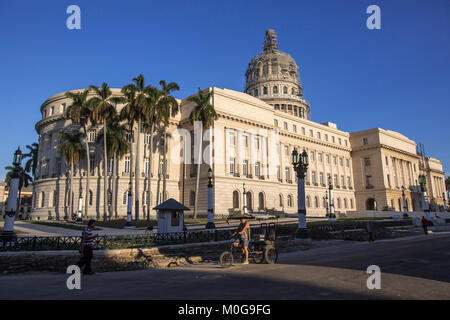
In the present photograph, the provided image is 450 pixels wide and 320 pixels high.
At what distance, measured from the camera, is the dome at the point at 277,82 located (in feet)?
277

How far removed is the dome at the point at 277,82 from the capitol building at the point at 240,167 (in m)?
15.1

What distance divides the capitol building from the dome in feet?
49.7

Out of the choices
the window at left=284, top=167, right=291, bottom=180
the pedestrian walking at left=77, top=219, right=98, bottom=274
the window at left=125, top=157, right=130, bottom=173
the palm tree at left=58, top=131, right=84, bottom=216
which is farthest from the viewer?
the window at left=284, top=167, right=291, bottom=180

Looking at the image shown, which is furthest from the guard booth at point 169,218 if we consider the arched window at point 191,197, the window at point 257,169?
the window at point 257,169

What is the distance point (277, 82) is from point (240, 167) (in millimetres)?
45484

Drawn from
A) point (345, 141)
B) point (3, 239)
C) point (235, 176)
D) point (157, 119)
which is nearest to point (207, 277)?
point (3, 239)

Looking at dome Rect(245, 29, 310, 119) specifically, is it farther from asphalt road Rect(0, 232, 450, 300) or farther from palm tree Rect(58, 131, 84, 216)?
asphalt road Rect(0, 232, 450, 300)

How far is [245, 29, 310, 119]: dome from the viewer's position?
8444 centimetres

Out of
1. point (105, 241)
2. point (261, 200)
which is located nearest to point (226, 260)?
point (105, 241)

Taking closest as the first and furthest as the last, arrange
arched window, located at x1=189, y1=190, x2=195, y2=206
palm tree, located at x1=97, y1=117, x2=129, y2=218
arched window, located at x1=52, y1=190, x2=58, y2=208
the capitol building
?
1. palm tree, located at x1=97, y1=117, x2=129, y2=218
2. the capitol building
3. arched window, located at x1=52, y1=190, x2=58, y2=208
4. arched window, located at x1=189, y1=190, x2=195, y2=206

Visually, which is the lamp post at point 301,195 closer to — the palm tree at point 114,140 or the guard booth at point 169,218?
the guard booth at point 169,218

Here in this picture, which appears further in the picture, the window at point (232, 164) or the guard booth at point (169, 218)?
the window at point (232, 164)

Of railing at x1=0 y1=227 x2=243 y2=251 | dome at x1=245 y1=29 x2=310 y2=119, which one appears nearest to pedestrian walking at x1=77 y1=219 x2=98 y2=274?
railing at x1=0 y1=227 x2=243 y2=251

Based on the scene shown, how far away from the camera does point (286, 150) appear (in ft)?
198
